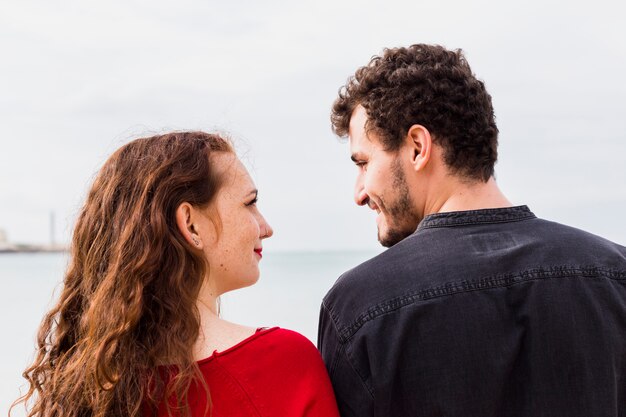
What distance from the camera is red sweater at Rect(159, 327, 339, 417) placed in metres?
1.47

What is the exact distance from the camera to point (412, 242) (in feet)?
5.57

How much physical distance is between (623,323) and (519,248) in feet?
0.97

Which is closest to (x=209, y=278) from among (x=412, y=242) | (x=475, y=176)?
(x=412, y=242)

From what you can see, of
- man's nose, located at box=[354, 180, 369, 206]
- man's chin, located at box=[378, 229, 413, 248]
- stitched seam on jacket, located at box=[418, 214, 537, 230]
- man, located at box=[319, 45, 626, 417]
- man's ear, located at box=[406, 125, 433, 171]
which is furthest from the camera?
man's nose, located at box=[354, 180, 369, 206]

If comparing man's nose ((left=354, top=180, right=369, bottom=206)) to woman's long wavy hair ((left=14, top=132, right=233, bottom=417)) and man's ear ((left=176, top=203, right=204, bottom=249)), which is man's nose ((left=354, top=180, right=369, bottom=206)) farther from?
man's ear ((left=176, top=203, right=204, bottom=249))

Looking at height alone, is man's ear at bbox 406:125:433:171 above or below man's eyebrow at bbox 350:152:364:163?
above

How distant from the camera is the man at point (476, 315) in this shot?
1.57 metres

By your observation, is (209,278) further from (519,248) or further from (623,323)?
(623,323)

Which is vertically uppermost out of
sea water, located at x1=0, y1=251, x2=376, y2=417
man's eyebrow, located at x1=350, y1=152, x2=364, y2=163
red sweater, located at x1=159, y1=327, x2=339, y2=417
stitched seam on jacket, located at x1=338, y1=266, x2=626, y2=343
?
man's eyebrow, located at x1=350, y1=152, x2=364, y2=163

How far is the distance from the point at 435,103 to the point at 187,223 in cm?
74

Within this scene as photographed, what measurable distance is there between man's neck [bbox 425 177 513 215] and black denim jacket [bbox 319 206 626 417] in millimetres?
86

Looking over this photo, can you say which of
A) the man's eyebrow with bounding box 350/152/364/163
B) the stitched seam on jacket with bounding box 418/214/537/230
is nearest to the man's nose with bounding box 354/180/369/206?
the man's eyebrow with bounding box 350/152/364/163

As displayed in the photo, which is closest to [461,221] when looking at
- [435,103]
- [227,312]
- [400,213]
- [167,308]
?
[400,213]

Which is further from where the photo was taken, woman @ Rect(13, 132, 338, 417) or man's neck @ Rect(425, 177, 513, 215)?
man's neck @ Rect(425, 177, 513, 215)
